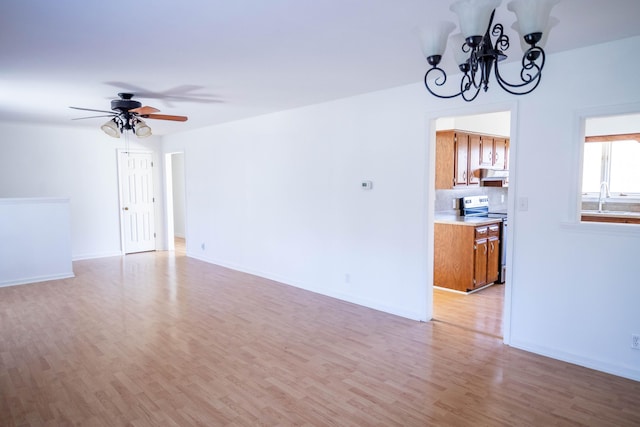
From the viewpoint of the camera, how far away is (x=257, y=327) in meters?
4.05

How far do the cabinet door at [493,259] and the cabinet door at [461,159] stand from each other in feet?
3.05

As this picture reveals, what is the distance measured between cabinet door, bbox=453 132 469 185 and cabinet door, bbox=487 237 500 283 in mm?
931

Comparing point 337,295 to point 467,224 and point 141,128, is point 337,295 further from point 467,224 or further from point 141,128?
point 141,128

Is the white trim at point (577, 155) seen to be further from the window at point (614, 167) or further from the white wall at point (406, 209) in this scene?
the window at point (614, 167)

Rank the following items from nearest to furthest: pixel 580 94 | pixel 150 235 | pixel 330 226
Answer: pixel 580 94
pixel 330 226
pixel 150 235

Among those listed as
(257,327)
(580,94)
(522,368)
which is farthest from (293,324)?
(580,94)

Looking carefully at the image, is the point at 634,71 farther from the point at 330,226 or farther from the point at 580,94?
the point at 330,226

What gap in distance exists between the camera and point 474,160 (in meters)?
5.82

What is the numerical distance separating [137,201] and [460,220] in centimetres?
653

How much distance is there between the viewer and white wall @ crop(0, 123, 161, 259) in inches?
268

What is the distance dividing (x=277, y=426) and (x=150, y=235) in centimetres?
713

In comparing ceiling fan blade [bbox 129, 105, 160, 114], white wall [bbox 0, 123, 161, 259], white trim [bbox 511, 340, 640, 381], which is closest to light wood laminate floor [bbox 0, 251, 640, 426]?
white trim [bbox 511, 340, 640, 381]

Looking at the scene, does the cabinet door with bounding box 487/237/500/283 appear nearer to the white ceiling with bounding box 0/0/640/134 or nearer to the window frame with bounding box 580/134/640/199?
the window frame with bounding box 580/134/640/199

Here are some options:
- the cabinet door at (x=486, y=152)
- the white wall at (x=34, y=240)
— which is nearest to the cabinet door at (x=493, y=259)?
the cabinet door at (x=486, y=152)
